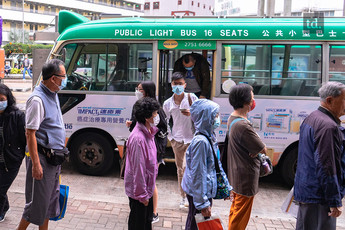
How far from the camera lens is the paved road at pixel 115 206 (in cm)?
447

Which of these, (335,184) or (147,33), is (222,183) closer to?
(335,184)

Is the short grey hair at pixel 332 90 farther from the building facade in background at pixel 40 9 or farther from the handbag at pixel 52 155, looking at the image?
the building facade in background at pixel 40 9

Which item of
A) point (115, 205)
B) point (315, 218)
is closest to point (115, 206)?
point (115, 205)

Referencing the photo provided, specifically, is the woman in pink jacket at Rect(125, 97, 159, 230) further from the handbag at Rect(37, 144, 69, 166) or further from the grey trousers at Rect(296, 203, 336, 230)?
the grey trousers at Rect(296, 203, 336, 230)

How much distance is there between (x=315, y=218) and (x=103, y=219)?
2640mm

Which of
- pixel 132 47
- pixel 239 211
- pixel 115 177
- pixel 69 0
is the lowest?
pixel 115 177

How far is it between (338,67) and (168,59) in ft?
10.0

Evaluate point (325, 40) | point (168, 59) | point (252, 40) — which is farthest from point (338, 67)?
point (168, 59)

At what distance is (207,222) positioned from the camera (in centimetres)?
300

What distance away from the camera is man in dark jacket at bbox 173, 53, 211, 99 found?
6328 millimetres

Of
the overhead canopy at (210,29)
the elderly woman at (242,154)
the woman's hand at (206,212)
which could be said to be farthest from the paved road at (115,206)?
the overhead canopy at (210,29)

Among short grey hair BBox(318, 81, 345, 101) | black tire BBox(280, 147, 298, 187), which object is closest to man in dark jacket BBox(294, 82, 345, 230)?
short grey hair BBox(318, 81, 345, 101)

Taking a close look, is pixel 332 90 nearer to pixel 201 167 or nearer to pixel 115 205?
pixel 201 167

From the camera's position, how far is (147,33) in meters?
6.17
